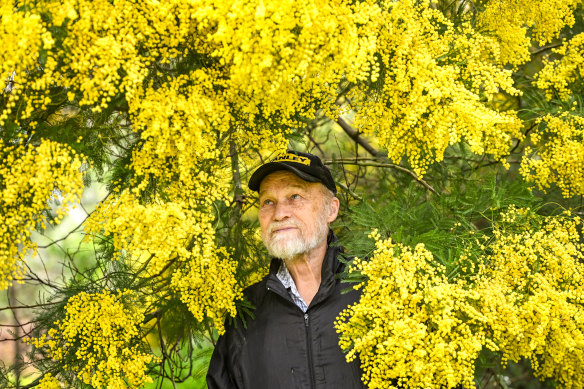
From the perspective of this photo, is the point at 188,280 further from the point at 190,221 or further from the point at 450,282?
the point at 450,282

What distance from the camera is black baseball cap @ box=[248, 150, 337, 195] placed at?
3.60 m

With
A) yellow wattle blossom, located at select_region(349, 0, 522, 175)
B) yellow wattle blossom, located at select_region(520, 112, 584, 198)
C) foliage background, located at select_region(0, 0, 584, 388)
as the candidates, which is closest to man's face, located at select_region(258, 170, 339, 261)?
foliage background, located at select_region(0, 0, 584, 388)

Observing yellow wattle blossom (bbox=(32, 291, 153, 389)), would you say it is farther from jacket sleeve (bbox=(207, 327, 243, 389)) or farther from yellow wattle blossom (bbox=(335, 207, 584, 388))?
yellow wattle blossom (bbox=(335, 207, 584, 388))

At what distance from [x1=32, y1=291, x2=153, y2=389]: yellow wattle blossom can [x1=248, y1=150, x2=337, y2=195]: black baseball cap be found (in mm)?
1085

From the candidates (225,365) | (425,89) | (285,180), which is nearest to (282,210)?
(285,180)

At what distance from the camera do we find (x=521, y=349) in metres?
2.86

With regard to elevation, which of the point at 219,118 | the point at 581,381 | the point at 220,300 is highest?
the point at 219,118

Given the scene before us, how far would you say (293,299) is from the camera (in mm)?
3561

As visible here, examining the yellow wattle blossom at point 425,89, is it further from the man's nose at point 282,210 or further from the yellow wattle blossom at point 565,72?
the man's nose at point 282,210

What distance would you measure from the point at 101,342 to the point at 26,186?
44.8 inches

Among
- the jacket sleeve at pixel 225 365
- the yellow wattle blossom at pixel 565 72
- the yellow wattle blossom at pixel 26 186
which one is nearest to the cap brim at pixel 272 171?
the jacket sleeve at pixel 225 365

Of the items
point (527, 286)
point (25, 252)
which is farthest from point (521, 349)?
point (25, 252)

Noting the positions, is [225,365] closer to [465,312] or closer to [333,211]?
[333,211]

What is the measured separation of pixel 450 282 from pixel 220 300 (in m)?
1.26
